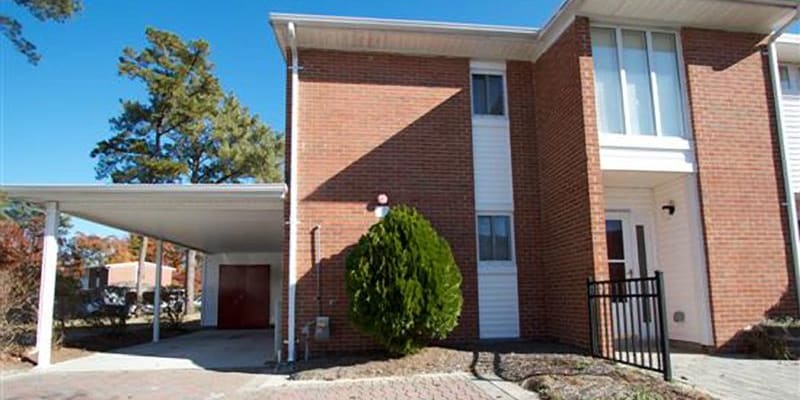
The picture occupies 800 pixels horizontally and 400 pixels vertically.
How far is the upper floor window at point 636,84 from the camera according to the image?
28.1ft

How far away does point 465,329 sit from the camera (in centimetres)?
928

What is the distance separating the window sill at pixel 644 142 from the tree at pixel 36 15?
10.6 metres

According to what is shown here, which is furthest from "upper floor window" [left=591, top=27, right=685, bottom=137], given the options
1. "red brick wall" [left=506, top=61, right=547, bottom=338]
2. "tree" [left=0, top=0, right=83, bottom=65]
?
"tree" [left=0, top=0, right=83, bottom=65]

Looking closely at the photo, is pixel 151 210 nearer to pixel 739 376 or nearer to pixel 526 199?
pixel 526 199

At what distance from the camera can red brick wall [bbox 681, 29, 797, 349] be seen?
8.34m

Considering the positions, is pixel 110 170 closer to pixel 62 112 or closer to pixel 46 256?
pixel 62 112

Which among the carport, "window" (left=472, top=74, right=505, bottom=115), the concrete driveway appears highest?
"window" (left=472, top=74, right=505, bottom=115)

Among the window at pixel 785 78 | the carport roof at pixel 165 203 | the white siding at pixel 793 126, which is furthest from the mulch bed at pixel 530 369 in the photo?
the window at pixel 785 78

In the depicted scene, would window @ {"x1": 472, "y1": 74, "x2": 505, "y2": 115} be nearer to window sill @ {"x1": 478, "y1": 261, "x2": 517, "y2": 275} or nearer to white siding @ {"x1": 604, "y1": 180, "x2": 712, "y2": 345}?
white siding @ {"x1": 604, "y1": 180, "x2": 712, "y2": 345}

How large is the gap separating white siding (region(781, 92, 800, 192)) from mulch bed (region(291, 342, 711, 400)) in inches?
231

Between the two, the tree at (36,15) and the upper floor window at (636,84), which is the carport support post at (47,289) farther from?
the upper floor window at (636,84)

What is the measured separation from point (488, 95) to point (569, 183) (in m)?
2.48

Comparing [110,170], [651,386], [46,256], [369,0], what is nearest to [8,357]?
[46,256]

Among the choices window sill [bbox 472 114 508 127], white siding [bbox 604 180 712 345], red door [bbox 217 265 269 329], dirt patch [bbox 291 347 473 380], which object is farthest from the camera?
red door [bbox 217 265 269 329]
